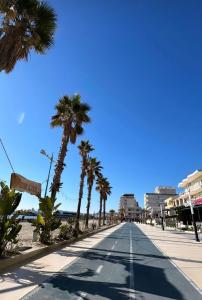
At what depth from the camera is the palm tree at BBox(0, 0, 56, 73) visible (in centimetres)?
1207

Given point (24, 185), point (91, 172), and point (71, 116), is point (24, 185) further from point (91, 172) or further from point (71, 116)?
point (91, 172)

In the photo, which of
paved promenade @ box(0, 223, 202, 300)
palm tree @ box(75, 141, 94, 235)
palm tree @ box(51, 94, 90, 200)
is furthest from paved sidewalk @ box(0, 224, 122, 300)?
palm tree @ box(75, 141, 94, 235)

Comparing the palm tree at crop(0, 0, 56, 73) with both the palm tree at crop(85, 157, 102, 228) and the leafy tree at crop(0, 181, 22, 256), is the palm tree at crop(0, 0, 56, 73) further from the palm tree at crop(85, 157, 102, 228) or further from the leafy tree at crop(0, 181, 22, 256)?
the palm tree at crop(85, 157, 102, 228)

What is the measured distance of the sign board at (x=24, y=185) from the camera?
57.7 ft

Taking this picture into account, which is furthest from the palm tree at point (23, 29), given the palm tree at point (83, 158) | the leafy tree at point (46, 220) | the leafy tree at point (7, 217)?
the palm tree at point (83, 158)

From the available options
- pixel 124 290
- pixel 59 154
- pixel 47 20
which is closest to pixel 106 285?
pixel 124 290

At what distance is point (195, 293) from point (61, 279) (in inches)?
161

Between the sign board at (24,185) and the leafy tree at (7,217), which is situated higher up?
the sign board at (24,185)

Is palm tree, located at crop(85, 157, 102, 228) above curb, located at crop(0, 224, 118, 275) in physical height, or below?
above

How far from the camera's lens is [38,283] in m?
8.58

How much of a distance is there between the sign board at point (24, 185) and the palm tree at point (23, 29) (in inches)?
300

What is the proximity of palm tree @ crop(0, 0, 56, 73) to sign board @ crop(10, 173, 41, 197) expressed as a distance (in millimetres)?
7621

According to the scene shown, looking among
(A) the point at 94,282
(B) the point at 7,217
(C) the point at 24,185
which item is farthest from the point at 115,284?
(C) the point at 24,185

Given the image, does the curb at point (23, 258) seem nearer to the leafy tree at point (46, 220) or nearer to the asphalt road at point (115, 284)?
the leafy tree at point (46, 220)
